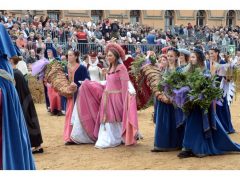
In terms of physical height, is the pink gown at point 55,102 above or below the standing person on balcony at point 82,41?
below

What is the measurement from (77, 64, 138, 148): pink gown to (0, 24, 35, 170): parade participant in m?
3.83

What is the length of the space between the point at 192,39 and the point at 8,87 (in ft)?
73.0

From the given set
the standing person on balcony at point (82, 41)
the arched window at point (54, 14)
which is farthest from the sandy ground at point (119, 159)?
the arched window at point (54, 14)

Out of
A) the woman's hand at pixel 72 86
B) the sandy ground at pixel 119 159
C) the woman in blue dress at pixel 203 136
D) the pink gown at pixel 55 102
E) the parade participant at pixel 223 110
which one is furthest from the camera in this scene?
the pink gown at pixel 55 102

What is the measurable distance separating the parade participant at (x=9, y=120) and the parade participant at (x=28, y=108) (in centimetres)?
226

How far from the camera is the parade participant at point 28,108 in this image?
727 centimetres

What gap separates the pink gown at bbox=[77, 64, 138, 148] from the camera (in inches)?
342

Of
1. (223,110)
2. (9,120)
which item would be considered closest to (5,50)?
(9,120)

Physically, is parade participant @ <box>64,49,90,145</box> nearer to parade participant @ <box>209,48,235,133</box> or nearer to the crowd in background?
parade participant @ <box>209,48,235,133</box>

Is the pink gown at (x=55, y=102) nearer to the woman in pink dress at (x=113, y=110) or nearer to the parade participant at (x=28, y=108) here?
the woman in pink dress at (x=113, y=110)

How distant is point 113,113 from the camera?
346 inches

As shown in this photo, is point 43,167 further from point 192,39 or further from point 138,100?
point 192,39

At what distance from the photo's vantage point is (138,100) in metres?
9.55

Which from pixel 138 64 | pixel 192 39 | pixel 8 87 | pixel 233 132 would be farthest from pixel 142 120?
pixel 192 39
